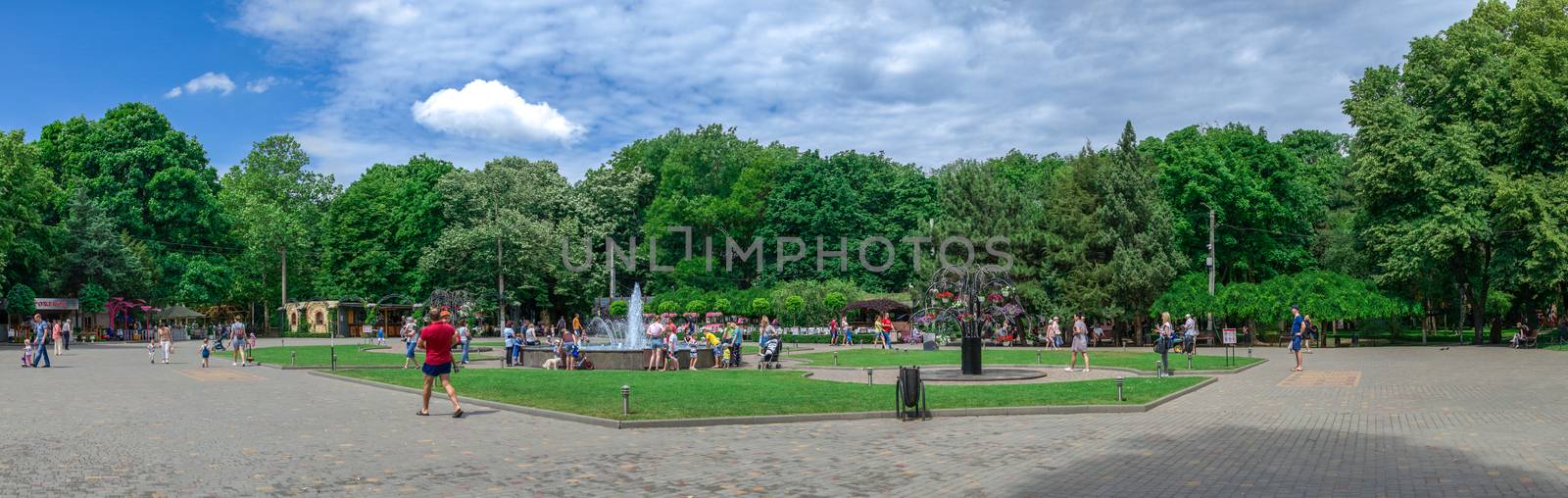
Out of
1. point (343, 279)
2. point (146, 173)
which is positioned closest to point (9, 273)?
point (146, 173)

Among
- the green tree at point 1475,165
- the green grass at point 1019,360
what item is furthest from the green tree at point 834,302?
the green tree at point 1475,165

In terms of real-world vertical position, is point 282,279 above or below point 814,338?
above

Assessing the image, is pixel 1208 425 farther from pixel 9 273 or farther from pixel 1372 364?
pixel 9 273

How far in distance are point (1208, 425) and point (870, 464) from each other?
19.5 feet

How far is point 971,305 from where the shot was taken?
102ft

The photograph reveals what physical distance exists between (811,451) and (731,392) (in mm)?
7758

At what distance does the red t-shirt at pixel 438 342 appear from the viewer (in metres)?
16.0

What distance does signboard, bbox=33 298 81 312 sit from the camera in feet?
187

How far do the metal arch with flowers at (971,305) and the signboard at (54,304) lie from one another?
46.5m

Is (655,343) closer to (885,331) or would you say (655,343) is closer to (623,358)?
(623,358)

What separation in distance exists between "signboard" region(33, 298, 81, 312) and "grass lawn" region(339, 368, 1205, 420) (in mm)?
43224

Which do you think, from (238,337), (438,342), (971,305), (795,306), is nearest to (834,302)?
(795,306)

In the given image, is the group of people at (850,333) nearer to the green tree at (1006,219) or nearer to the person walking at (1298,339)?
the green tree at (1006,219)

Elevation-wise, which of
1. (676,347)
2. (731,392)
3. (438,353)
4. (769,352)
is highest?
(438,353)
